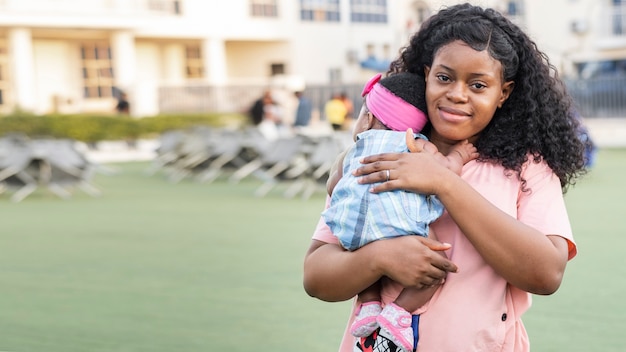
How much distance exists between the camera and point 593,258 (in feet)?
23.8

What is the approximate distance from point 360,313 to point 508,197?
410 millimetres

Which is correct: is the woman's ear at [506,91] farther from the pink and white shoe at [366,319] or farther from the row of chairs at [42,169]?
the row of chairs at [42,169]

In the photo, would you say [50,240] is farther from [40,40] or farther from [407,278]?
[40,40]

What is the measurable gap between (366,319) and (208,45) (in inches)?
1412

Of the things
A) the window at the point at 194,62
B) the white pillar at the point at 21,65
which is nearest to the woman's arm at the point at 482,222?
the white pillar at the point at 21,65

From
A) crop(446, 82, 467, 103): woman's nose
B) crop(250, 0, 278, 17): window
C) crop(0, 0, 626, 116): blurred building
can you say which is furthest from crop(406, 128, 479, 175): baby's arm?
crop(250, 0, 278, 17): window

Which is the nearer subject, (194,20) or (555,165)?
(555,165)

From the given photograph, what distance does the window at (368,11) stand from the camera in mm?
43188

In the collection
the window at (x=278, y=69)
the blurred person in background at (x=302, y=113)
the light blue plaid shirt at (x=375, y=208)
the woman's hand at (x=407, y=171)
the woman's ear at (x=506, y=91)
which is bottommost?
the blurred person in background at (x=302, y=113)

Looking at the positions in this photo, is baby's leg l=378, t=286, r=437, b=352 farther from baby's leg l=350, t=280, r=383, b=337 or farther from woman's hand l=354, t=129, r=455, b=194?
woman's hand l=354, t=129, r=455, b=194

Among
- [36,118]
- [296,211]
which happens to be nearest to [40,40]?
[36,118]

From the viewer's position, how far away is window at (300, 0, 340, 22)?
135 ft

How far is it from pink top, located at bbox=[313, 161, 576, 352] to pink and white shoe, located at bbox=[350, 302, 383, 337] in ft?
0.11

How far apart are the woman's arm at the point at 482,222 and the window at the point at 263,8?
38171 mm
